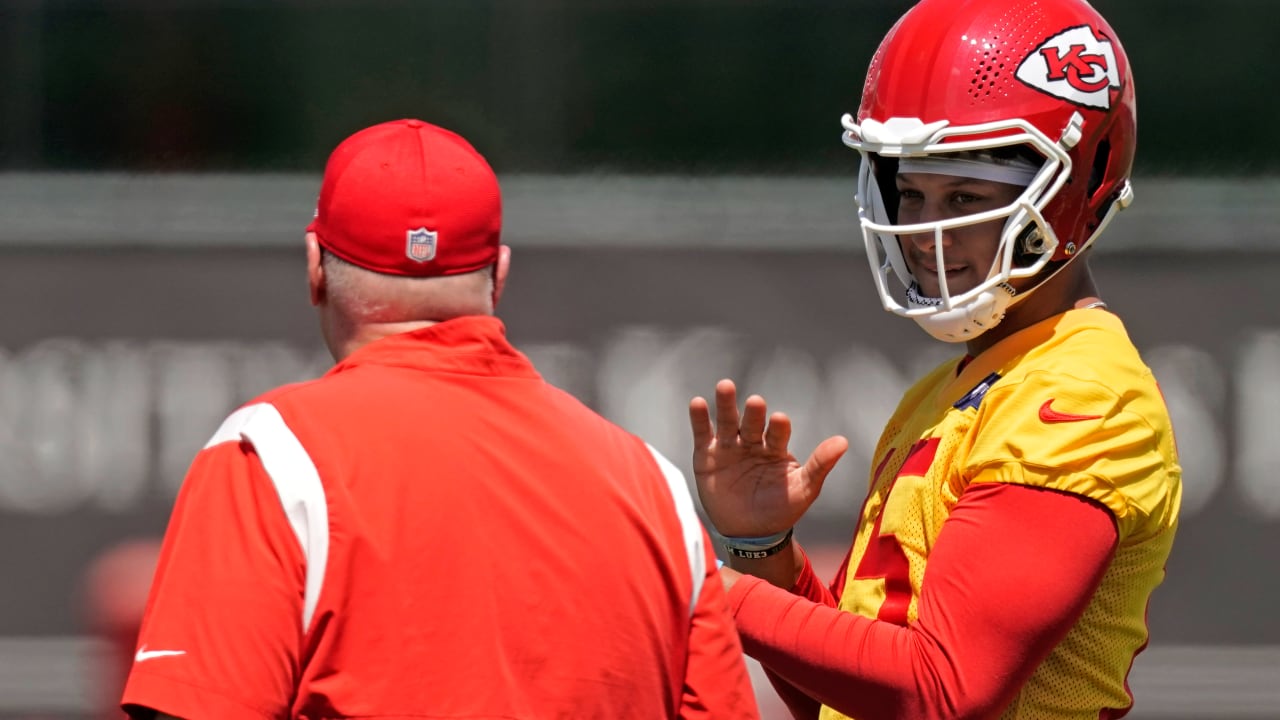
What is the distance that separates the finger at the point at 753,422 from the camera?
7.34 feet

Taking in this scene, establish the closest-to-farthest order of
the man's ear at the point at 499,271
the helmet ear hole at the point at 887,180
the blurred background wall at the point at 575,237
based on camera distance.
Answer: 1. the man's ear at the point at 499,271
2. the helmet ear hole at the point at 887,180
3. the blurred background wall at the point at 575,237

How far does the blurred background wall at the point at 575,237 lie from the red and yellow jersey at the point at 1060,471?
2.99 m

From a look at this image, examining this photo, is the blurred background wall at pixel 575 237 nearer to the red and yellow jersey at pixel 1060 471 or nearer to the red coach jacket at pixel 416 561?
the red and yellow jersey at pixel 1060 471

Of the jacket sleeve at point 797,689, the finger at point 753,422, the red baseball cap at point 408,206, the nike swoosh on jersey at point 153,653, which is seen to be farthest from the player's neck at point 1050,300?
the nike swoosh on jersey at point 153,653

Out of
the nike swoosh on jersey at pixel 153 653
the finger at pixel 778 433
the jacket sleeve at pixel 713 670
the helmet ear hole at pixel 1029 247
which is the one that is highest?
the helmet ear hole at pixel 1029 247

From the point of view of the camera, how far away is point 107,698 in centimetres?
499

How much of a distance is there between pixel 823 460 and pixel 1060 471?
1.46 feet

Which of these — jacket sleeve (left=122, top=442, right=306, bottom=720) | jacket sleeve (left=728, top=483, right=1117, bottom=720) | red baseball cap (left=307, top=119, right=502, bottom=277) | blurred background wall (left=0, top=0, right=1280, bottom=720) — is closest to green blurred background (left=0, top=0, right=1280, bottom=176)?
blurred background wall (left=0, top=0, right=1280, bottom=720)

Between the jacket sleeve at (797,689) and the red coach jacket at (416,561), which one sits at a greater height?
the red coach jacket at (416,561)

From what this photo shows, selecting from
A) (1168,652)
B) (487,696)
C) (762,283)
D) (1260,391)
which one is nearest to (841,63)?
(762,283)

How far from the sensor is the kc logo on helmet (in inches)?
82.0

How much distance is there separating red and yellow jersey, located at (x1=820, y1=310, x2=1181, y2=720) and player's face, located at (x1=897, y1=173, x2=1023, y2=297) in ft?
0.38

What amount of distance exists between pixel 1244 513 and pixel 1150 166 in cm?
116

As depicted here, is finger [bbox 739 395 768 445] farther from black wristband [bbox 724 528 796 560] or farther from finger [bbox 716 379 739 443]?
black wristband [bbox 724 528 796 560]
